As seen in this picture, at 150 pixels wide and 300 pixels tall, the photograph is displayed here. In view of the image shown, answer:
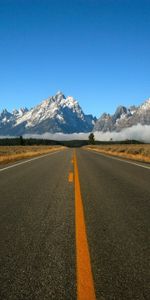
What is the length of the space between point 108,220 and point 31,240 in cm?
162

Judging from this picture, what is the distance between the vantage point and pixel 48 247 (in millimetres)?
4199

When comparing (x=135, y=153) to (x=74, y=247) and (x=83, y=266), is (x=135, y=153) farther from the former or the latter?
(x=83, y=266)

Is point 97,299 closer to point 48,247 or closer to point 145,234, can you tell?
point 48,247

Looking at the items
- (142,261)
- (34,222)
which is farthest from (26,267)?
(34,222)

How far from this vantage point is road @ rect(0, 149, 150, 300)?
3.06 metres

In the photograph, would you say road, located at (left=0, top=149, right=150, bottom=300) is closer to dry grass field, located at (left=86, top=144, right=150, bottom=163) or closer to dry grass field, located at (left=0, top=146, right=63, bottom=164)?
dry grass field, located at (left=0, top=146, right=63, bottom=164)

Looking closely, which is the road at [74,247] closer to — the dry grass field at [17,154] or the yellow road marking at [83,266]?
the yellow road marking at [83,266]

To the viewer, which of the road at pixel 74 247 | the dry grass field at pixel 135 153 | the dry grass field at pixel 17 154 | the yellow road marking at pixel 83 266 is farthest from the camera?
the dry grass field at pixel 135 153

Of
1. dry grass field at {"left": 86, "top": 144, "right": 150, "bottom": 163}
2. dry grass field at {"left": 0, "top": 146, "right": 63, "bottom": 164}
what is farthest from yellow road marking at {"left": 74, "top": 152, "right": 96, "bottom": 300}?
dry grass field at {"left": 86, "top": 144, "right": 150, "bottom": 163}

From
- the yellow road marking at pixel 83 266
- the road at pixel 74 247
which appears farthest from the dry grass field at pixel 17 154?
the yellow road marking at pixel 83 266

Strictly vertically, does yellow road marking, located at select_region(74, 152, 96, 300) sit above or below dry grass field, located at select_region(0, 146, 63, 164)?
above

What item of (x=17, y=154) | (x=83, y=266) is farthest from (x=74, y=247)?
(x=17, y=154)

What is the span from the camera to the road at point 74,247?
306 cm

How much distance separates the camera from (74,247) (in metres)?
4.19
